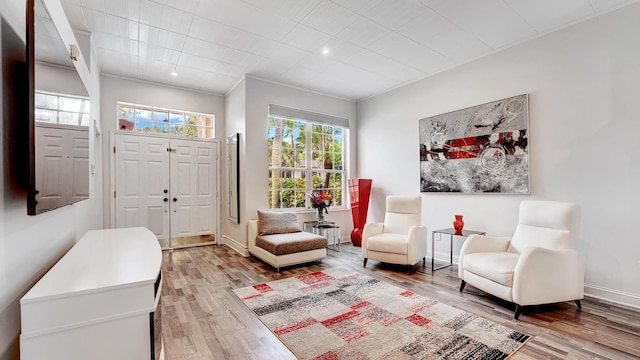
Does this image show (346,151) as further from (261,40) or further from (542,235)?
(542,235)

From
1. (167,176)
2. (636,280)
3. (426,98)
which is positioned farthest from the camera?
(167,176)

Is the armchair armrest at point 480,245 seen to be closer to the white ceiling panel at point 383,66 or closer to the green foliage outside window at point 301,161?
the white ceiling panel at point 383,66

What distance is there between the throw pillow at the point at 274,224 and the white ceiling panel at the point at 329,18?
105 inches

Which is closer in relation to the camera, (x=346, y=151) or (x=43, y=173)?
(x=43, y=173)

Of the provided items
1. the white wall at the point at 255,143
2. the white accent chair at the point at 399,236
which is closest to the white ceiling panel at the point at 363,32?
the white wall at the point at 255,143

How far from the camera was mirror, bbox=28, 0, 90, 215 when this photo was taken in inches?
52.6

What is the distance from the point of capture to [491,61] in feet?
12.4

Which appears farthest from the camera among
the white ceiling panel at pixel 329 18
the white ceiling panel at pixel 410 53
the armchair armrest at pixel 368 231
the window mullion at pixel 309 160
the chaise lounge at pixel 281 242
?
the window mullion at pixel 309 160

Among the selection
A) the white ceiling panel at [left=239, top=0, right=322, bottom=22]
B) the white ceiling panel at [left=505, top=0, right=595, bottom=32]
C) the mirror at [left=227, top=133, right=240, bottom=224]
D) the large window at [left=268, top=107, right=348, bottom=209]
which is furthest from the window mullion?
the white ceiling panel at [left=505, top=0, right=595, bottom=32]

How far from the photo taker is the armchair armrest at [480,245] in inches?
122

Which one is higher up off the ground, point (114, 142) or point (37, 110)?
point (114, 142)

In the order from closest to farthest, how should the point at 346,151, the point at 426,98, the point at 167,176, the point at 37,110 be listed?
the point at 37,110 < the point at 426,98 < the point at 167,176 < the point at 346,151

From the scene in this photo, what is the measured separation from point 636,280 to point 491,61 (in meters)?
2.84

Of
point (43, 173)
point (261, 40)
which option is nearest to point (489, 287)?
point (43, 173)
